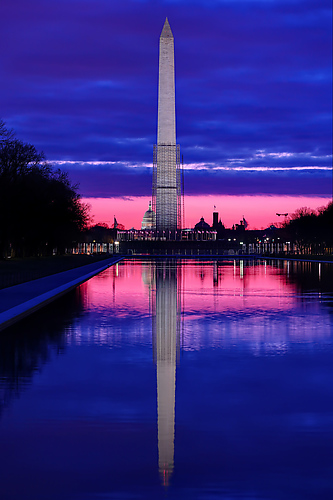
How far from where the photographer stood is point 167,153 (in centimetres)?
15088

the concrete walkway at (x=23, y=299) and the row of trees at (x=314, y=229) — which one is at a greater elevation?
the row of trees at (x=314, y=229)

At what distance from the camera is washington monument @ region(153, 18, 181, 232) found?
128625mm

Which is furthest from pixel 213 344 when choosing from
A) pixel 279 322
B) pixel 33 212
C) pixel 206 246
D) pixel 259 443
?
pixel 206 246

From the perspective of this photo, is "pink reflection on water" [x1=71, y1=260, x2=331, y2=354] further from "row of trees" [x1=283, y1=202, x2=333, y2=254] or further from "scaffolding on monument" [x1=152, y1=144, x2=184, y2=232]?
"scaffolding on monument" [x1=152, y1=144, x2=184, y2=232]

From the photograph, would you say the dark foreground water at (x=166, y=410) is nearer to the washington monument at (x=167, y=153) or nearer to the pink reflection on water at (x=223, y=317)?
the pink reflection on water at (x=223, y=317)

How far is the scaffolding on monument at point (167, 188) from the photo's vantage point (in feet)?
503

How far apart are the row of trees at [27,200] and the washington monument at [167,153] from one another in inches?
2154

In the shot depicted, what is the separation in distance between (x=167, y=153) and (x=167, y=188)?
11.6 m

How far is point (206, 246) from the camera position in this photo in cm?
17650

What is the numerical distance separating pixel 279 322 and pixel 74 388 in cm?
989

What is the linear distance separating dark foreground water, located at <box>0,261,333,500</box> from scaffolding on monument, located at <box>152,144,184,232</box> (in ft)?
442

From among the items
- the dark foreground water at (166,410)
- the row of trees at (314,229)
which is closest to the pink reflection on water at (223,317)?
the dark foreground water at (166,410)

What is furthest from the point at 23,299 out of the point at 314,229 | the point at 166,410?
the point at 314,229

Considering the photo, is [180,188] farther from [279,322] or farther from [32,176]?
[279,322]
